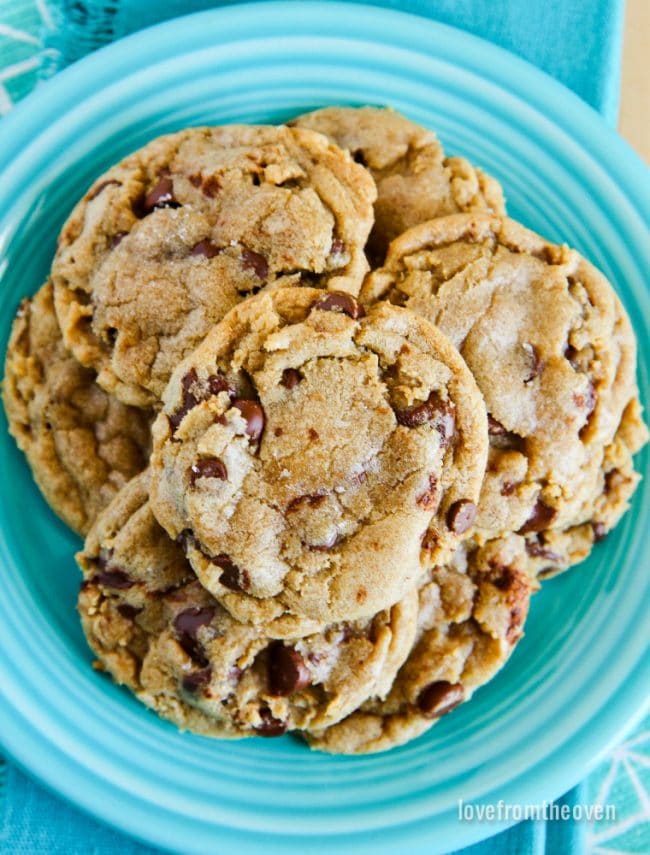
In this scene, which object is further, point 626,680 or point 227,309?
point 626,680

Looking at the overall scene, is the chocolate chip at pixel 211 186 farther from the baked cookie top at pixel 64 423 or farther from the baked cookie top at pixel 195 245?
the baked cookie top at pixel 64 423

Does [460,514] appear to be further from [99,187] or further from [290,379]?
[99,187]

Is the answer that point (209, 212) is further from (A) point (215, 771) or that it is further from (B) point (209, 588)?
(A) point (215, 771)

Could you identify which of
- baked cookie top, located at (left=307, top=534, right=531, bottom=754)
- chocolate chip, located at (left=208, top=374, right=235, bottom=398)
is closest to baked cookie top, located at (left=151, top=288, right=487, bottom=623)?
chocolate chip, located at (left=208, top=374, right=235, bottom=398)

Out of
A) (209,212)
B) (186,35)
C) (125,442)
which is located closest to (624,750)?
(125,442)

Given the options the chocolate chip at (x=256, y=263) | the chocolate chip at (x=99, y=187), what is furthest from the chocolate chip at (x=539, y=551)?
the chocolate chip at (x=99, y=187)

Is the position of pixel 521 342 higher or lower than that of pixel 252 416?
higher

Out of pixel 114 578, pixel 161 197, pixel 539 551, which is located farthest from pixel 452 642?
pixel 161 197
